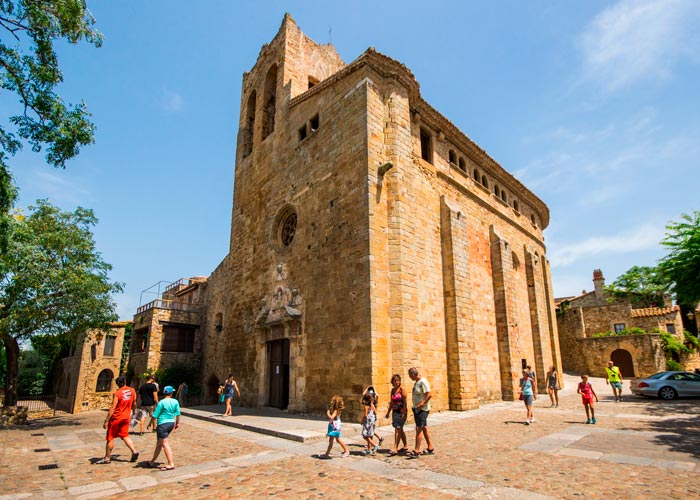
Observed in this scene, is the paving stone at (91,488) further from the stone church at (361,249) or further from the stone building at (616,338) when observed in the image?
the stone building at (616,338)

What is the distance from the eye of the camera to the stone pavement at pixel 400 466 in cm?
505

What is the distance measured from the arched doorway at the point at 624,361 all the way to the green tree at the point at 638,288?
1020 centimetres

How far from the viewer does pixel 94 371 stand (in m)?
24.1

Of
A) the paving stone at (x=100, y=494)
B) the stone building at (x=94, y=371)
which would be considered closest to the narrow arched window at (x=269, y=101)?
the stone building at (x=94, y=371)

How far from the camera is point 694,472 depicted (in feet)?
17.8

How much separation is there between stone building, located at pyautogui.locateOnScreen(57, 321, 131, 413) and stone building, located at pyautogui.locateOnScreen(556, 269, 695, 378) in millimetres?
31487

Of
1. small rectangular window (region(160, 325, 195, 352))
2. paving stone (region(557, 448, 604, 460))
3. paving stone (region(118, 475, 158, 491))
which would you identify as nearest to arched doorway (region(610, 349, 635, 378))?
paving stone (region(557, 448, 604, 460))

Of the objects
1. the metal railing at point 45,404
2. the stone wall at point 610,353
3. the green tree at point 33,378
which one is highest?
the stone wall at point 610,353

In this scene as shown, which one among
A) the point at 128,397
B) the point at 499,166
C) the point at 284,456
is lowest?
the point at 284,456

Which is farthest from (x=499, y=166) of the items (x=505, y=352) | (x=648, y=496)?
(x=648, y=496)

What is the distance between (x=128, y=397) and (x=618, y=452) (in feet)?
28.9

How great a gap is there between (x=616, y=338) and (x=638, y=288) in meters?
14.9

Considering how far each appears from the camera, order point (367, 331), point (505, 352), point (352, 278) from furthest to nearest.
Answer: point (505, 352) < point (352, 278) < point (367, 331)

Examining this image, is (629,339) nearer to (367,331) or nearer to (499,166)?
(499,166)
